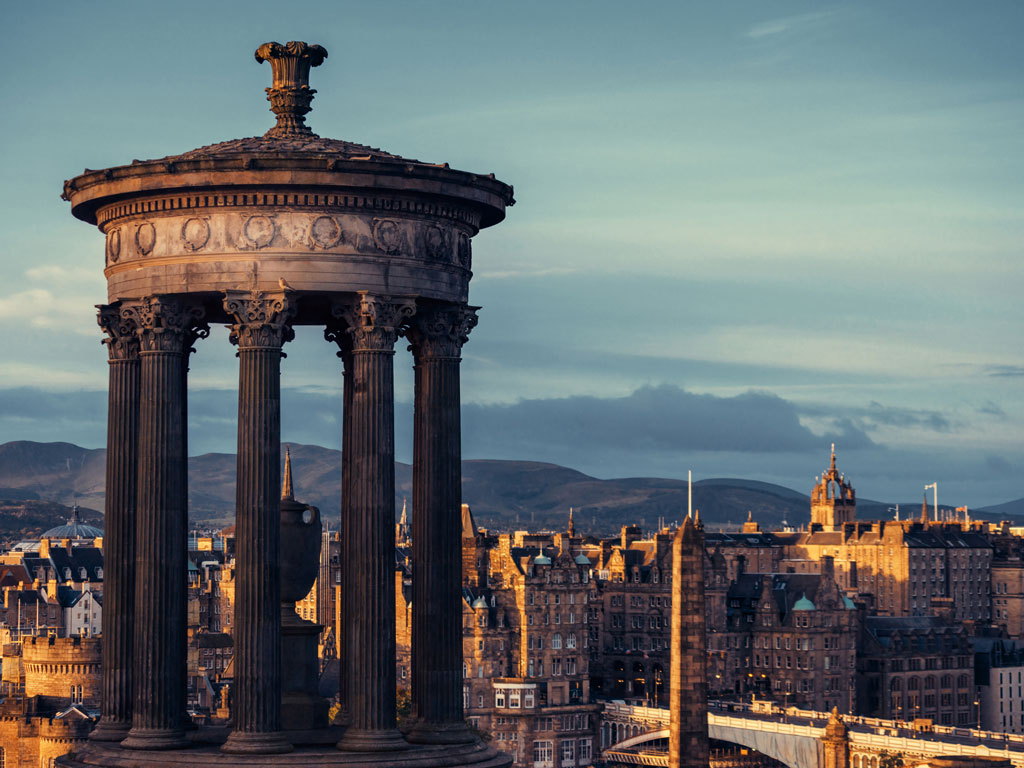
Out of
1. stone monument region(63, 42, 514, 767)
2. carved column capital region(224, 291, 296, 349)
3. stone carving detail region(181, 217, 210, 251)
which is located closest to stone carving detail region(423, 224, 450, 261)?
stone monument region(63, 42, 514, 767)

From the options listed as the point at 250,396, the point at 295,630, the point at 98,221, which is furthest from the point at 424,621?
the point at 98,221

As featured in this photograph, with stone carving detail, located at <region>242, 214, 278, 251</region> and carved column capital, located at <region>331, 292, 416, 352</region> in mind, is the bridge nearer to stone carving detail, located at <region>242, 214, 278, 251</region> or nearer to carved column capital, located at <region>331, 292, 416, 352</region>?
carved column capital, located at <region>331, 292, 416, 352</region>

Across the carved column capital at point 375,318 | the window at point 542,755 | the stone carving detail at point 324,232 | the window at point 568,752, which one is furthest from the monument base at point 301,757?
the window at point 568,752

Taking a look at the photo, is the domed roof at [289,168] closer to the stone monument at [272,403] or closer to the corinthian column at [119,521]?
the stone monument at [272,403]

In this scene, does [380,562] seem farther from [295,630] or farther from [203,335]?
[203,335]

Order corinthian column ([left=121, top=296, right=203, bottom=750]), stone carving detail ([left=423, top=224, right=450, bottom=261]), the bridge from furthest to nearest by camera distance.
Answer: the bridge
stone carving detail ([left=423, top=224, right=450, bottom=261])
corinthian column ([left=121, top=296, right=203, bottom=750])

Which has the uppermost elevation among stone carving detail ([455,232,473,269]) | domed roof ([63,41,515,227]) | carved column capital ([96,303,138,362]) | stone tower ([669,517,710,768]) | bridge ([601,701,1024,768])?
domed roof ([63,41,515,227])

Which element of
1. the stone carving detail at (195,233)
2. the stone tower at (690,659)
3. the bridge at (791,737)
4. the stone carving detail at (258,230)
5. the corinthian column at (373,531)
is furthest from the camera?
the bridge at (791,737)

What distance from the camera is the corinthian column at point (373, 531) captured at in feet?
90.7

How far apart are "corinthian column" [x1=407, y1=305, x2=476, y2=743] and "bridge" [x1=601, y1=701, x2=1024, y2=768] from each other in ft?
413

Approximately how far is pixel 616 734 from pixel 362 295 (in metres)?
164

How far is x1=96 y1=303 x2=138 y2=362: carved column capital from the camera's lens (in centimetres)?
2936

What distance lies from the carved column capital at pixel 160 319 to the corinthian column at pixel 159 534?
0.01m

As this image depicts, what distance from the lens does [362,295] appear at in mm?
Result: 27891
